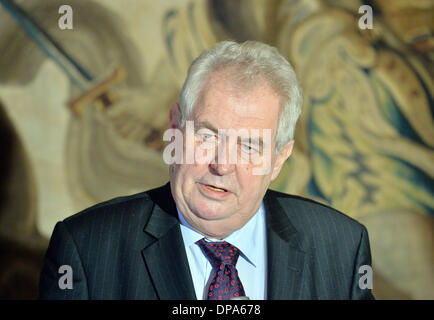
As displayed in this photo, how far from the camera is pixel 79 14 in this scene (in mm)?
4691

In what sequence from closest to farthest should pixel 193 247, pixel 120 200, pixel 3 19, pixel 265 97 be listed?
pixel 265 97 < pixel 193 247 < pixel 120 200 < pixel 3 19

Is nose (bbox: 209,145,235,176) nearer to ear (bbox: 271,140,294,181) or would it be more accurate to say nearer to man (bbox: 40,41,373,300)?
man (bbox: 40,41,373,300)

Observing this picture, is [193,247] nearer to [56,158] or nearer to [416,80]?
[56,158]

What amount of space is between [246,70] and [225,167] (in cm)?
22

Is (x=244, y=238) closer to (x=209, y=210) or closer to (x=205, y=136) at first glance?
(x=209, y=210)

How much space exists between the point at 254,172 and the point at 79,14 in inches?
141

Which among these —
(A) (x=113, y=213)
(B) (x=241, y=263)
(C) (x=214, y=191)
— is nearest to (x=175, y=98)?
(A) (x=113, y=213)

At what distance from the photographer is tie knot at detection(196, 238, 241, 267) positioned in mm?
1563

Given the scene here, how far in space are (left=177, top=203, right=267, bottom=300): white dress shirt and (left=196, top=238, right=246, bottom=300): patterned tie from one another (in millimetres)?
16

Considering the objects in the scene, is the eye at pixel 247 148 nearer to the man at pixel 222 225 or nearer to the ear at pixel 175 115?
the man at pixel 222 225

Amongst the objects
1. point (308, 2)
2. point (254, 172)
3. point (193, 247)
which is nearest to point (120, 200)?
point (193, 247)

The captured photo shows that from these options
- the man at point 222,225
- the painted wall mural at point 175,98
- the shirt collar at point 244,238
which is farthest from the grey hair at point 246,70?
the painted wall mural at point 175,98

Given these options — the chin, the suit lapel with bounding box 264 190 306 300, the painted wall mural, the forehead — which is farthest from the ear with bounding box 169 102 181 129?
the painted wall mural

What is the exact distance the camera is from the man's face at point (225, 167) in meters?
1.37
